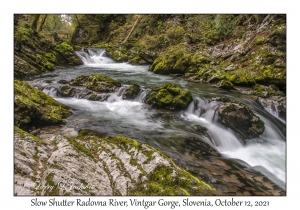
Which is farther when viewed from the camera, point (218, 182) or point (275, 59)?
point (275, 59)

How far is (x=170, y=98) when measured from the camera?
8727 millimetres

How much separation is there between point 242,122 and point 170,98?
9.61ft

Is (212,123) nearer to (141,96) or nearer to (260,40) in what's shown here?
(141,96)

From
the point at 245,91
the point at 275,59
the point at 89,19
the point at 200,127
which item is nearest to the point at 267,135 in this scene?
the point at 200,127

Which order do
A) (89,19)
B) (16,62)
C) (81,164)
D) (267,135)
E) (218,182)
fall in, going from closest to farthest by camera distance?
(81,164) < (218,182) < (267,135) < (16,62) < (89,19)

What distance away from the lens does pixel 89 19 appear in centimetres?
3031

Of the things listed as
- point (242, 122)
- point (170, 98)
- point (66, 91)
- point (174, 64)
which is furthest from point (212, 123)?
point (174, 64)

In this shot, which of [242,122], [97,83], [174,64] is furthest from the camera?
[174,64]

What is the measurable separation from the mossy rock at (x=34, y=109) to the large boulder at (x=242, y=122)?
550cm

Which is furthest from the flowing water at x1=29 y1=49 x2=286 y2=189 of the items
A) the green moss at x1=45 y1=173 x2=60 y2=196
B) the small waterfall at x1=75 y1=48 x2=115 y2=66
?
the small waterfall at x1=75 y1=48 x2=115 y2=66

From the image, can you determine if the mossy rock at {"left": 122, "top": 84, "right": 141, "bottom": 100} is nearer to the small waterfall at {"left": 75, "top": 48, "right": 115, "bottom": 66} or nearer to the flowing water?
the flowing water

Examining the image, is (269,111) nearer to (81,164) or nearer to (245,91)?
(245,91)

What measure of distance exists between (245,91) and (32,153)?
31.5ft

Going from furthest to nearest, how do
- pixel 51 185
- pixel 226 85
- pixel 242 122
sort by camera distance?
pixel 226 85 < pixel 242 122 < pixel 51 185
